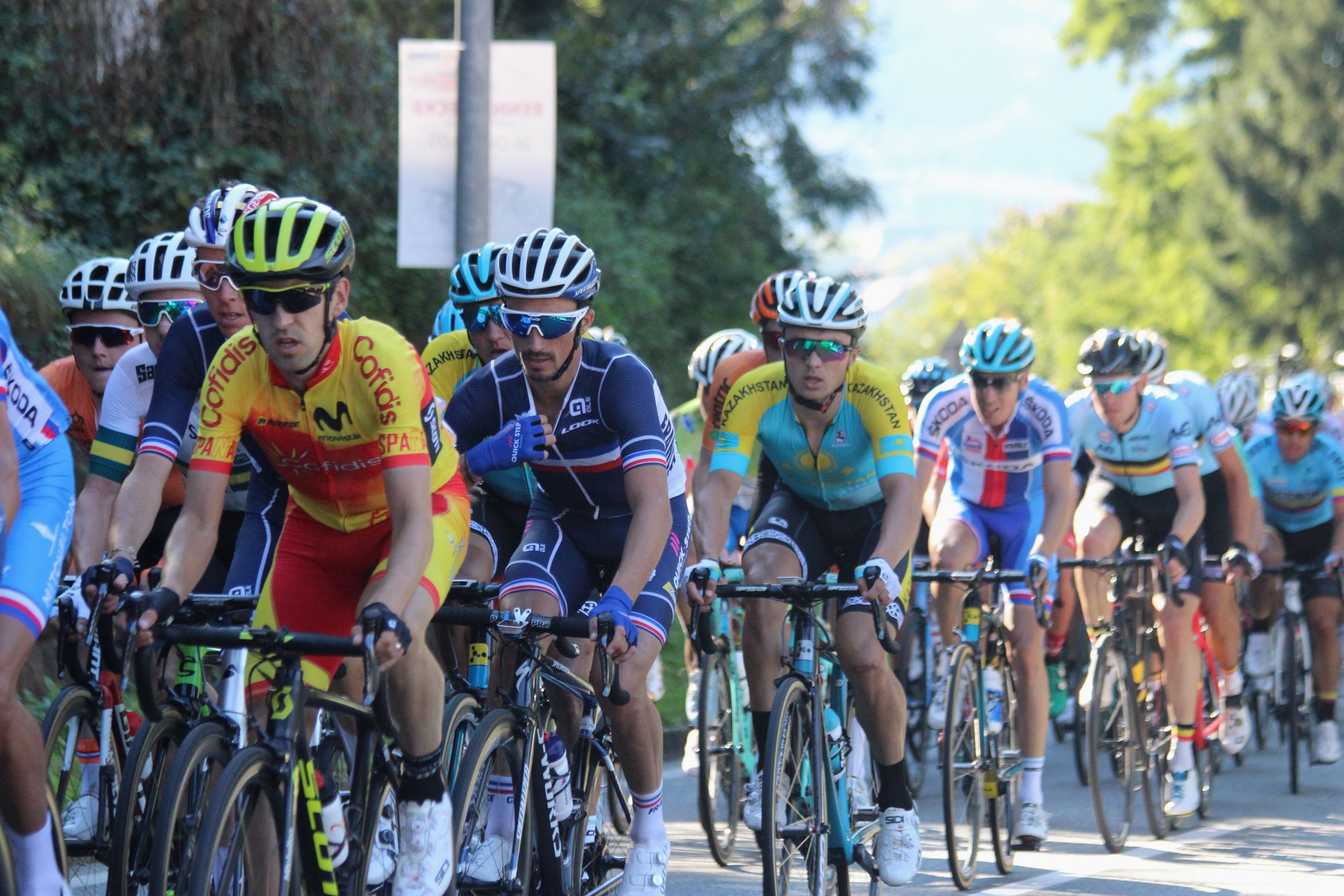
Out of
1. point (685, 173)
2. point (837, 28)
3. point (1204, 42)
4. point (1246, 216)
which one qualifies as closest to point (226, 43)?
point (685, 173)

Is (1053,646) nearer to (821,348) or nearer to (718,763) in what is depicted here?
(718,763)

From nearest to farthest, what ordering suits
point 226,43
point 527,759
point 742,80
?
point 527,759, point 226,43, point 742,80

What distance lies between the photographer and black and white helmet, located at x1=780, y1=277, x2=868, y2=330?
621 cm

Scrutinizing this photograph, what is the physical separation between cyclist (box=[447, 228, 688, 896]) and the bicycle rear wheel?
3228mm

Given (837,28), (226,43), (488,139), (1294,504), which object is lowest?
(1294,504)

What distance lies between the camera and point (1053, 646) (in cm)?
1040

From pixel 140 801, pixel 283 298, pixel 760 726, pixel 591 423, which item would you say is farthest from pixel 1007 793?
pixel 283 298

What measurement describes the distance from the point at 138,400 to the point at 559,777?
1.91m

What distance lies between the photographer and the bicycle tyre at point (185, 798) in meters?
4.00

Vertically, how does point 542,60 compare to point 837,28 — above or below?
below

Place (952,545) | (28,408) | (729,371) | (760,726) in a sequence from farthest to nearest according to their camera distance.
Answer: (729,371), (952,545), (760,726), (28,408)

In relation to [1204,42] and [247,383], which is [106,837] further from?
[1204,42]

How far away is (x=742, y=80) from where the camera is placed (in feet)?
74.7

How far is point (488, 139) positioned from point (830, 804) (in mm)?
4758
